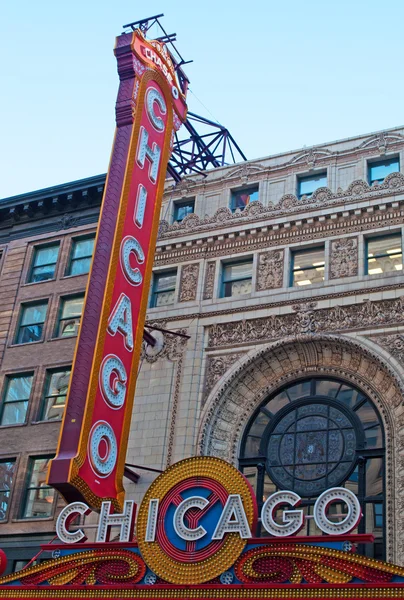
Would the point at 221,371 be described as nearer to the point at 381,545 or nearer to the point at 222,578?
the point at 381,545

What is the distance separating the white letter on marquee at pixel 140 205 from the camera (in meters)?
27.0

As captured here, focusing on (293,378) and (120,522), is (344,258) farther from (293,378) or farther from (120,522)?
(120,522)

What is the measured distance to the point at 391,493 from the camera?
23.4 metres

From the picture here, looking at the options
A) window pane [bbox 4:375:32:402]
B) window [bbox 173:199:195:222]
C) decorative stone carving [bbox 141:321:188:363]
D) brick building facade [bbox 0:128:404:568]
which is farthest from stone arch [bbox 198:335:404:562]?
window pane [bbox 4:375:32:402]

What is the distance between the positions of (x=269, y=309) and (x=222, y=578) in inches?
446

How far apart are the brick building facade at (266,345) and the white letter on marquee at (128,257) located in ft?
11.1

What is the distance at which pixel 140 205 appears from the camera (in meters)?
27.2

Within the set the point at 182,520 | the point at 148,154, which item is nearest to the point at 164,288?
the point at 148,154

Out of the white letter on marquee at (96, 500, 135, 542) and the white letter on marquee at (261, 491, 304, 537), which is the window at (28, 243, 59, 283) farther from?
the white letter on marquee at (261, 491, 304, 537)

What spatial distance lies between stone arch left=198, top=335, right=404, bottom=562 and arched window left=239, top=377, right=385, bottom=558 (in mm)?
343

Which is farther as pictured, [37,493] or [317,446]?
[37,493]

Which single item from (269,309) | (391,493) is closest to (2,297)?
(269,309)

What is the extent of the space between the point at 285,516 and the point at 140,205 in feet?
41.0

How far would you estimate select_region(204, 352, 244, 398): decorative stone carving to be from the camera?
89.9ft
